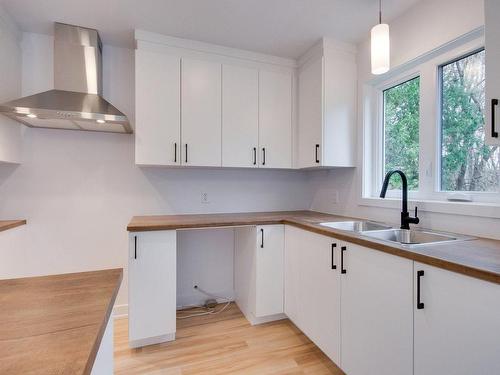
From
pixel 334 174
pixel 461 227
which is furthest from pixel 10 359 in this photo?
pixel 334 174

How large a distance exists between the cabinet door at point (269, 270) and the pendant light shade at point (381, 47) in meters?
1.32

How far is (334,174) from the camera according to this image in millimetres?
2484

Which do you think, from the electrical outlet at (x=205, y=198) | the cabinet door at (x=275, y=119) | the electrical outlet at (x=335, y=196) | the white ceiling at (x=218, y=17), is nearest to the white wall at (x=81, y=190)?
the electrical outlet at (x=205, y=198)

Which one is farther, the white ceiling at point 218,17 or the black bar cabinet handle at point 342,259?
the white ceiling at point 218,17

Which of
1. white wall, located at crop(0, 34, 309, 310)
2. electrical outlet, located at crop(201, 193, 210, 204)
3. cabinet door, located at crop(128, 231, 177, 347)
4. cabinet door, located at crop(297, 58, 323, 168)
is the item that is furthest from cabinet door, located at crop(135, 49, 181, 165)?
cabinet door, located at crop(297, 58, 323, 168)

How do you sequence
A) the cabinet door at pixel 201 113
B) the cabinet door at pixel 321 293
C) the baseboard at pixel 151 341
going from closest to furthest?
1. the cabinet door at pixel 321 293
2. the baseboard at pixel 151 341
3. the cabinet door at pixel 201 113

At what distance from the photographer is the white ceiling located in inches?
66.9

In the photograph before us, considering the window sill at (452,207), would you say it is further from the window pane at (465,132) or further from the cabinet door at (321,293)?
the cabinet door at (321,293)

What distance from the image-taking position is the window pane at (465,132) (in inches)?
57.3

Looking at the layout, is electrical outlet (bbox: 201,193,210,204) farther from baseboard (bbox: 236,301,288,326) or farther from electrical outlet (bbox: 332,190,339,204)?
electrical outlet (bbox: 332,190,339,204)

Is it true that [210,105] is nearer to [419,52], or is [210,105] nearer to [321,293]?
[419,52]

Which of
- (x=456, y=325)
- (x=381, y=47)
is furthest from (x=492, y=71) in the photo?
(x=456, y=325)

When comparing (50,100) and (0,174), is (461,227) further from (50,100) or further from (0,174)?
(0,174)

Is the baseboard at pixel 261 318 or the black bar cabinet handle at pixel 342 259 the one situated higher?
the black bar cabinet handle at pixel 342 259
